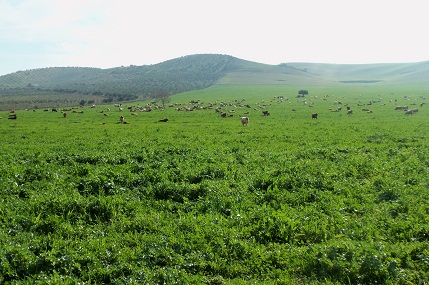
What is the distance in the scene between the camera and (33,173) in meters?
12.2

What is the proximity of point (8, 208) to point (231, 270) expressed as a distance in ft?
22.5

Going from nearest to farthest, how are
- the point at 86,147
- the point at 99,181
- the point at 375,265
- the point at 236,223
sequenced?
the point at 375,265 → the point at 236,223 → the point at 99,181 → the point at 86,147

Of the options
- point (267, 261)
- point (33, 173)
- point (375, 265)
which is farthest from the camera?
point (33, 173)

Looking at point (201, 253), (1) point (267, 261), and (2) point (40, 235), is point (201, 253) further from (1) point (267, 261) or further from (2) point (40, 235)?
(2) point (40, 235)

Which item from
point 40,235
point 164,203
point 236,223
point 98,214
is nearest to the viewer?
point 40,235

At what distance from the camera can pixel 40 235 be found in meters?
7.91

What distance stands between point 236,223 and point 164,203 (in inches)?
103

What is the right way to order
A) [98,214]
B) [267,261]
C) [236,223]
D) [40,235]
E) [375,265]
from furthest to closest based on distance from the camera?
[98,214], [236,223], [40,235], [267,261], [375,265]

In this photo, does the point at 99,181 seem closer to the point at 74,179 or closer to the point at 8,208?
the point at 74,179

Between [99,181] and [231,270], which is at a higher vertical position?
[99,181]

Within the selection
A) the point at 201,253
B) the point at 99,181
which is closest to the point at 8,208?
the point at 99,181

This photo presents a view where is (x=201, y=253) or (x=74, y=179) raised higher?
(x=74, y=179)

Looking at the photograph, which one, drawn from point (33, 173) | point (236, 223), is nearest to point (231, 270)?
point (236, 223)

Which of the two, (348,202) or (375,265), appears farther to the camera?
(348,202)
